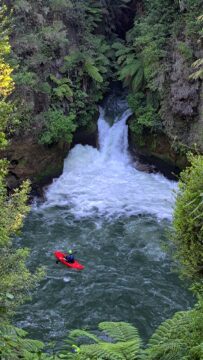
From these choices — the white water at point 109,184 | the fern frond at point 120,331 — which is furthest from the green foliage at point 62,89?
the fern frond at point 120,331

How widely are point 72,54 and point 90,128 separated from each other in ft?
10.3

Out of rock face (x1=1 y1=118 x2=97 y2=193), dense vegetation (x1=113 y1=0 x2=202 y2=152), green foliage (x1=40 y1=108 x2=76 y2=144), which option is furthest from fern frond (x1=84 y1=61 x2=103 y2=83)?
rock face (x1=1 y1=118 x2=97 y2=193)

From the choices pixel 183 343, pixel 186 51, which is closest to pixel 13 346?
pixel 183 343

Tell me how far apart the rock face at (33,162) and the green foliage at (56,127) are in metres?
0.45

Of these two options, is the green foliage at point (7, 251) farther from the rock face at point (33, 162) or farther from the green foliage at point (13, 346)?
the rock face at point (33, 162)

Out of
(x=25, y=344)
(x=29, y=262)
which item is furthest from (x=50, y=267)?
(x=25, y=344)

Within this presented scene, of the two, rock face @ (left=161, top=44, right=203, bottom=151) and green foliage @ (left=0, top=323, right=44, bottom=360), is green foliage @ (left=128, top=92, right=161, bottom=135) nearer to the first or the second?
rock face @ (left=161, top=44, right=203, bottom=151)

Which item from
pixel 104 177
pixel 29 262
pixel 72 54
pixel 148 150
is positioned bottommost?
pixel 29 262

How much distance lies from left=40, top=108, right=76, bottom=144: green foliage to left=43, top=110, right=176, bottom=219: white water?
1.74m

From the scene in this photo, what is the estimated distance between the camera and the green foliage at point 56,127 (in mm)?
16170

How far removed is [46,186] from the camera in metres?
16.8

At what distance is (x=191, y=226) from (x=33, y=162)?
34.5 ft

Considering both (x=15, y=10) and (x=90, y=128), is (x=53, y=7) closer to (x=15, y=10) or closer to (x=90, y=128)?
A: (x=15, y=10)

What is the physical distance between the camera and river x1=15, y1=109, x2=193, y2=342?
1053 cm
